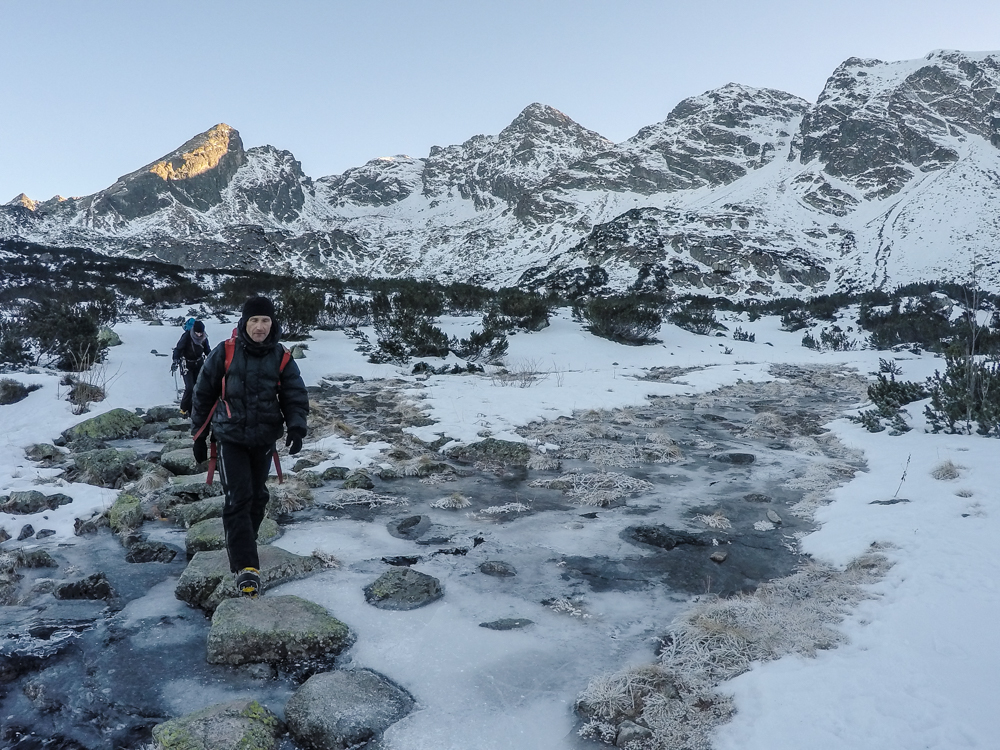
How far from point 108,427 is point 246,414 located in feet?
18.7

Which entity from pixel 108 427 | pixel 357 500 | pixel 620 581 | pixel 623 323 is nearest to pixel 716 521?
pixel 620 581

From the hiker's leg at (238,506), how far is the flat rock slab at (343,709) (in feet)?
3.72

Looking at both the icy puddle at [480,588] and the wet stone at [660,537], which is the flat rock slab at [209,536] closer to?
the icy puddle at [480,588]

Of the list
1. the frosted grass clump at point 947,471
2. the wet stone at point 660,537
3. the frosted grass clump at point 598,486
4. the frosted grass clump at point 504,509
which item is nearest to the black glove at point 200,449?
the frosted grass clump at point 504,509

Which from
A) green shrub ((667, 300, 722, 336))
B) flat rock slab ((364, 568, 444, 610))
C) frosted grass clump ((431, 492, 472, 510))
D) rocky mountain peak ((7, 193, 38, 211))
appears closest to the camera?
flat rock slab ((364, 568, 444, 610))

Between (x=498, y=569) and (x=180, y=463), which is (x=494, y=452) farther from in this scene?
(x=180, y=463)

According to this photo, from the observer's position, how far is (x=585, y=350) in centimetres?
1684

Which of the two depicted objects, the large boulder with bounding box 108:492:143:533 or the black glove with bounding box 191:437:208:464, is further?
the large boulder with bounding box 108:492:143:533

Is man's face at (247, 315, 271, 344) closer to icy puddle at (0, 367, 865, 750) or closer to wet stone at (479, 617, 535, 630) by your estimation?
icy puddle at (0, 367, 865, 750)

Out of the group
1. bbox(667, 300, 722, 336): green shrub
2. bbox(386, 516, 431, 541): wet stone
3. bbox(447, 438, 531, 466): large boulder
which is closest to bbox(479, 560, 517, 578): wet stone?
bbox(386, 516, 431, 541): wet stone

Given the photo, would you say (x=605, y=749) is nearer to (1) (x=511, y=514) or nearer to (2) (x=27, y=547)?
(1) (x=511, y=514)

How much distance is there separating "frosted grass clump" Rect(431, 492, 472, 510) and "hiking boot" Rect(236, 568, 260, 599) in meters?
2.13

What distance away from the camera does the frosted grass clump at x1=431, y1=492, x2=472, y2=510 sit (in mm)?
5225

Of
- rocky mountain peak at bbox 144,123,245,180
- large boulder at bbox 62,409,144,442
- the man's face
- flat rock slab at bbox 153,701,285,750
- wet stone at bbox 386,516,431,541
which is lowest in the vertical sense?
wet stone at bbox 386,516,431,541
